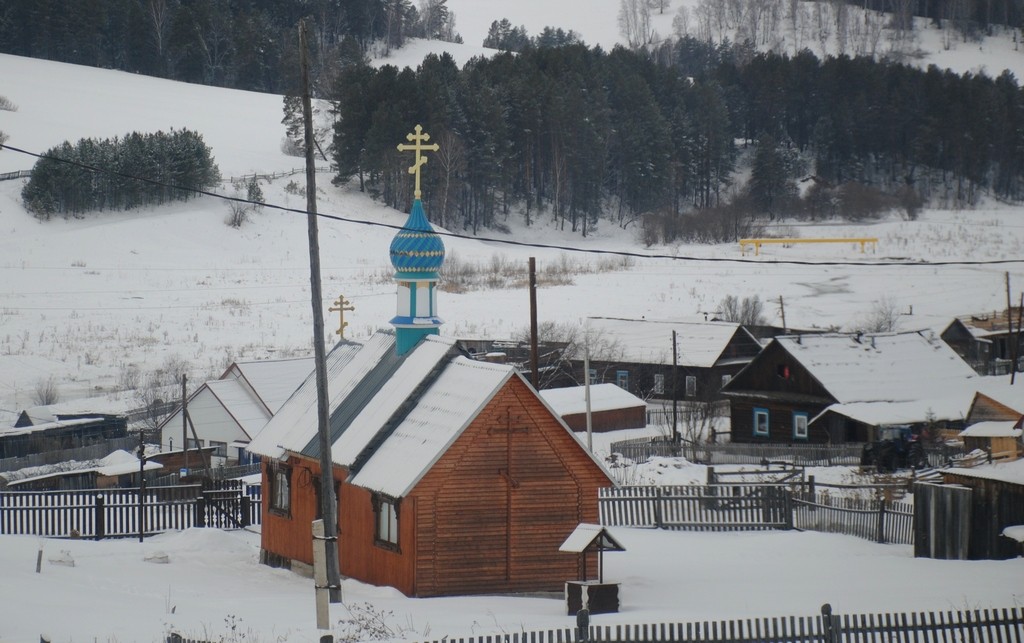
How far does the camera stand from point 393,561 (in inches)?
723

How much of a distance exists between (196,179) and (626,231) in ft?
127

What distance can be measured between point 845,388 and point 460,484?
1045 inches

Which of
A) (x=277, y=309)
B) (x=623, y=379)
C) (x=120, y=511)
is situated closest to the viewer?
(x=120, y=511)

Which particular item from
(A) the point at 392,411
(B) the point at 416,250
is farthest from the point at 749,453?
(A) the point at 392,411

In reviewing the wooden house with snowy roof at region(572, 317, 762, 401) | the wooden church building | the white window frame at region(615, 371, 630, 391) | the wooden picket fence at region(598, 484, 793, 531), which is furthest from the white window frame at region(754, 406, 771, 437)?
the wooden church building

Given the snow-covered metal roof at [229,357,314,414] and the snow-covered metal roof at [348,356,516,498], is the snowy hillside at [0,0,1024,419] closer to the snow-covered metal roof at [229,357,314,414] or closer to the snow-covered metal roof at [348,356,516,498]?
the snow-covered metal roof at [229,357,314,414]

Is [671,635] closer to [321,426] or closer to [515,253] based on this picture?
[321,426]

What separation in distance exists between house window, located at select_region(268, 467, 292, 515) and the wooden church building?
4.96 ft

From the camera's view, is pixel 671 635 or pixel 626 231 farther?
pixel 626 231

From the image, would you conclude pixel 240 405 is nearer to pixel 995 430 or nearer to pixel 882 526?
pixel 882 526

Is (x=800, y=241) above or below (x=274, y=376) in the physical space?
above

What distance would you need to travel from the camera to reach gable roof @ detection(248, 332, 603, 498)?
59.4 feet

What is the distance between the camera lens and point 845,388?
41.5m

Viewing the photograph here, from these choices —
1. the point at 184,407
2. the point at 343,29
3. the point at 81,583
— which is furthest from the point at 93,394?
the point at 343,29
